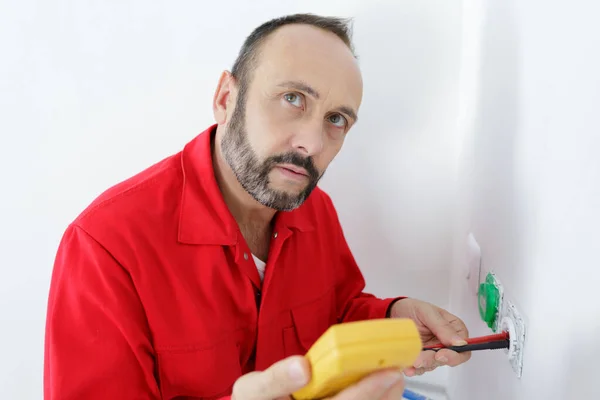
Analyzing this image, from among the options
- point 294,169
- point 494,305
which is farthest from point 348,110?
point 494,305

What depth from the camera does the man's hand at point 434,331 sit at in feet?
2.42

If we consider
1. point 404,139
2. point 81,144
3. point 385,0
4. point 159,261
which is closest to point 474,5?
point 385,0

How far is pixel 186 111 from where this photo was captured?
115cm

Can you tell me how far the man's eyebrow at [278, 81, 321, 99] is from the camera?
0.81 m

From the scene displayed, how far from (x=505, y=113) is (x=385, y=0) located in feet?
1.32

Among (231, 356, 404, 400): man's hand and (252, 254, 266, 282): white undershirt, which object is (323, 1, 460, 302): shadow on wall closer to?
(252, 254, 266, 282): white undershirt

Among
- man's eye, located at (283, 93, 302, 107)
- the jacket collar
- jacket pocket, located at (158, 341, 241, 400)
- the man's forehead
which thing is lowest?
jacket pocket, located at (158, 341, 241, 400)

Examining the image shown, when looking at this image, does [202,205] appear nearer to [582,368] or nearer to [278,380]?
[278,380]

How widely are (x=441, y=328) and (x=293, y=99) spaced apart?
463 millimetres

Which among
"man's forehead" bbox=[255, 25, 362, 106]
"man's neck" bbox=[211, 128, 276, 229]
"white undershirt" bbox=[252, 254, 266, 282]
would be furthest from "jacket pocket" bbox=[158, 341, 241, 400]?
"man's forehead" bbox=[255, 25, 362, 106]

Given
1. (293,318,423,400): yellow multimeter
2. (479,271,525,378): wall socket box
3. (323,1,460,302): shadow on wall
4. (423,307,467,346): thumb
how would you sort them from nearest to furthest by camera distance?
(293,318,423,400): yellow multimeter → (479,271,525,378): wall socket box → (423,307,467,346): thumb → (323,1,460,302): shadow on wall

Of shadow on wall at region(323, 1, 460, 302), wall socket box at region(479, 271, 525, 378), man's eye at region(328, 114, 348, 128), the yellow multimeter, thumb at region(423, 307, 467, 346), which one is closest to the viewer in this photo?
the yellow multimeter

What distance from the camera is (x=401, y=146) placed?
1097 mm

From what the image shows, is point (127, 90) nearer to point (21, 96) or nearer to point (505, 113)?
point (21, 96)
